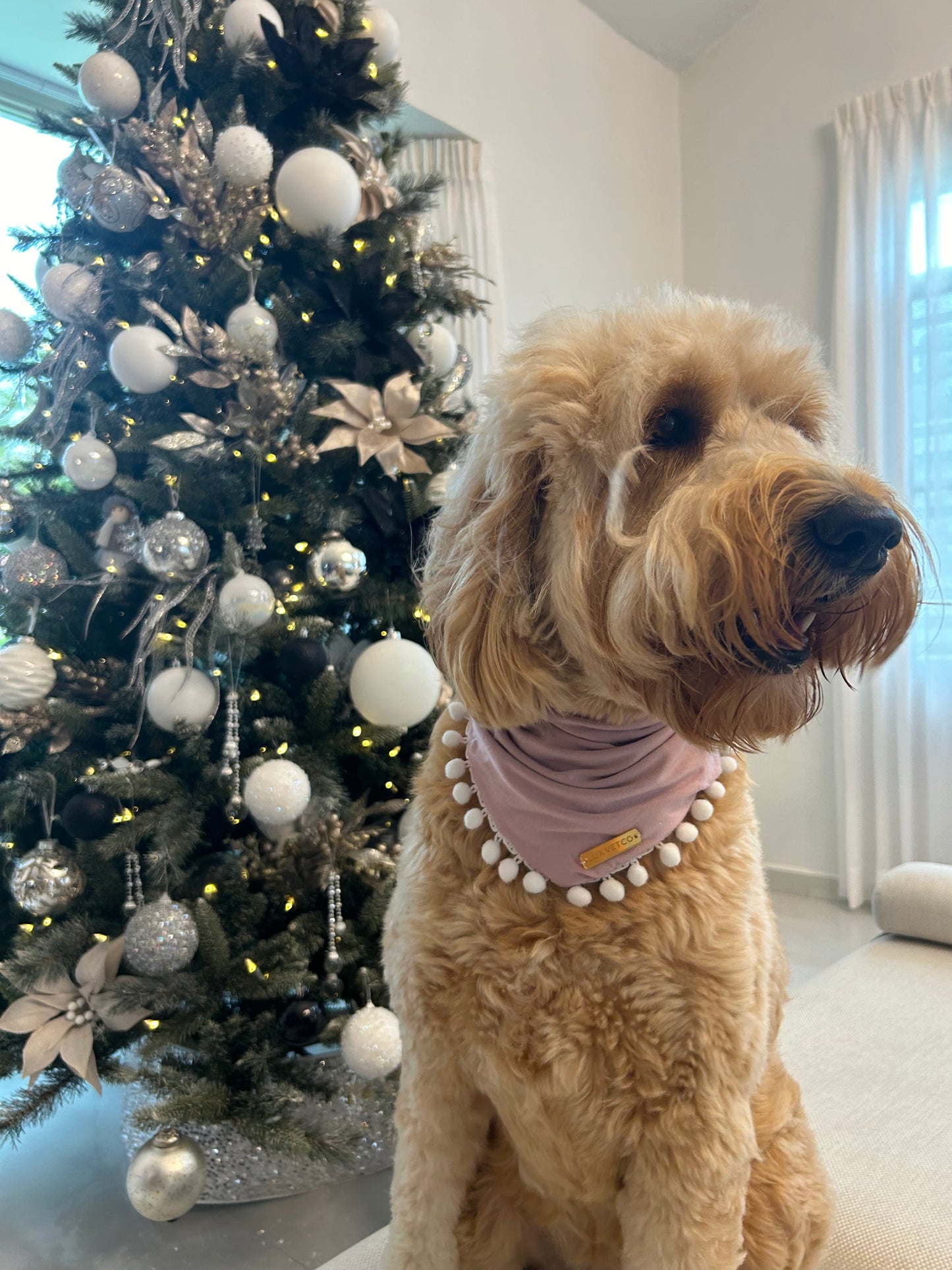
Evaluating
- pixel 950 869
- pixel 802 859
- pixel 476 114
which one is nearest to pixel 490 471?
pixel 950 869

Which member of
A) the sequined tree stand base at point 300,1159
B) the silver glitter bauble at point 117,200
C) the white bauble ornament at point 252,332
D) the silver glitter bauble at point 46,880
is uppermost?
the silver glitter bauble at point 117,200

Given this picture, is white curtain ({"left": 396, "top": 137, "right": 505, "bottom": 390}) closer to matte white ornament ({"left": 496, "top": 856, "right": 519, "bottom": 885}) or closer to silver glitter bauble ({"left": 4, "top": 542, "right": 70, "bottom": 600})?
silver glitter bauble ({"left": 4, "top": 542, "right": 70, "bottom": 600})

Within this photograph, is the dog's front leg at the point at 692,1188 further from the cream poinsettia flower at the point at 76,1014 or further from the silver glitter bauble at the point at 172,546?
the silver glitter bauble at the point at 172,546

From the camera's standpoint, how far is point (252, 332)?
61.3 inches

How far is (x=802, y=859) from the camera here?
3.83 meters

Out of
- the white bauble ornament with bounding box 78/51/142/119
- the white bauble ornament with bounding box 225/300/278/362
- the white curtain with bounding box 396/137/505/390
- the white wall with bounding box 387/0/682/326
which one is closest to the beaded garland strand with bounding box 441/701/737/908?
the white bauble ornament with bounding box 225/300/278/362

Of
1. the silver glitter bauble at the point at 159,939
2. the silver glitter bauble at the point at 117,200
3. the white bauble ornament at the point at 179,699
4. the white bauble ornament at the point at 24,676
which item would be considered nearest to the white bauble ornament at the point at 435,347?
the silver glitter bauble at the point at 117,200

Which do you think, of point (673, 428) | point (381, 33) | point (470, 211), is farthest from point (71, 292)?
point (470, 211)

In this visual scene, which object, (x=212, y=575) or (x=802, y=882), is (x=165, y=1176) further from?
(x=802, y=882)

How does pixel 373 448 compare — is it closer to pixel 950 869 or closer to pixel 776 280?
pixel 950 869

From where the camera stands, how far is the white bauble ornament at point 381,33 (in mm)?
1811

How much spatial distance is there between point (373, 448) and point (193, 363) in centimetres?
37

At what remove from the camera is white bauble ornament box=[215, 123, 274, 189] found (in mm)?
1566

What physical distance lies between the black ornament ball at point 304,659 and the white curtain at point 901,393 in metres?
2.58
